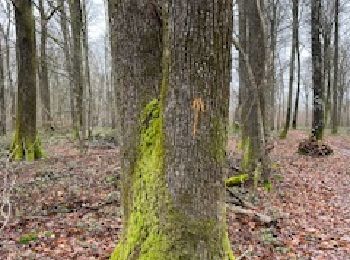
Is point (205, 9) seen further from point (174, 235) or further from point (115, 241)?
point (115, 241)

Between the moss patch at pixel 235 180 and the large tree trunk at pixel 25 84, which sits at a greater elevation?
the large tree trunk at pixel 25 84

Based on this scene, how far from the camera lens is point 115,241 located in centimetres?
516

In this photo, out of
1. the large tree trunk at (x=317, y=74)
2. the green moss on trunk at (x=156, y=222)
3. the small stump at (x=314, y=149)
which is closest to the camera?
the green moss on trunk at (x=156, y=222)

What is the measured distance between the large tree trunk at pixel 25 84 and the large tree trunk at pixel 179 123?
28.4 ft

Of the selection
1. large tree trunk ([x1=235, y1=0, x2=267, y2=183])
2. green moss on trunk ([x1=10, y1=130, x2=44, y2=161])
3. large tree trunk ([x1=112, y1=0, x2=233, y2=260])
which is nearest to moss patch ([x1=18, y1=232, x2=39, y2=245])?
large tree trunk ([x1=112, y1=0, x2=233, y2=260])

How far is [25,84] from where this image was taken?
11.4 metres

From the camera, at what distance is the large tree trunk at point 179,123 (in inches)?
119

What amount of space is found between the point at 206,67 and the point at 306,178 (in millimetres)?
7806

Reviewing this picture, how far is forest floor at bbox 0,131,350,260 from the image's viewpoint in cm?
504

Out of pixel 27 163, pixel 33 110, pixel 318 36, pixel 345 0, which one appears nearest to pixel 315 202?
pixel 27 163

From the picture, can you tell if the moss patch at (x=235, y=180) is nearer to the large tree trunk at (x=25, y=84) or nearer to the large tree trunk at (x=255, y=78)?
the large tree trunk at (x=255, y=78)

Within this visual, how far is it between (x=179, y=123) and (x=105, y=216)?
138 inches

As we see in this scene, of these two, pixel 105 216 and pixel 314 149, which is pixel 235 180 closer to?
pixel 105 216

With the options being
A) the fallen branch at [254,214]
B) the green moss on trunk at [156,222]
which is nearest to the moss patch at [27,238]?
the green moss on trunk at [156,222]
